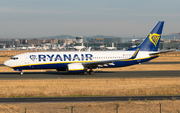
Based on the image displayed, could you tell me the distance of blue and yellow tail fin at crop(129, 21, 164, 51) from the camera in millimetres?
57094

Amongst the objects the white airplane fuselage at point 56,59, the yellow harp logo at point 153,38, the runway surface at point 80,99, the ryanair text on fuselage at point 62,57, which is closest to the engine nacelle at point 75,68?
the white airplane fuselage at point 56,59

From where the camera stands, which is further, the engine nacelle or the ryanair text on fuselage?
the ryanair text on fuselage

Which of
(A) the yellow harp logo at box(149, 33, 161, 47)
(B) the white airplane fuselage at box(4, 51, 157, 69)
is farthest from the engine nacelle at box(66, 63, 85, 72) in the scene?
(A) the yellow harp logo at box(149, 33, 161, 47)

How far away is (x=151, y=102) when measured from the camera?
2548 centimetres

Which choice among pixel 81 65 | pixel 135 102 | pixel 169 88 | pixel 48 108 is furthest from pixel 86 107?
pixel 81 65

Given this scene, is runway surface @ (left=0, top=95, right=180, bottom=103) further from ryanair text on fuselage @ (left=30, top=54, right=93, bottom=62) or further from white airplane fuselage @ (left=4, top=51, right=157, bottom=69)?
ryanair text on fuselage @ (left=30, top=54, right=93, bottom=62)

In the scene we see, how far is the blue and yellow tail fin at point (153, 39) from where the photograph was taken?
57094 mm

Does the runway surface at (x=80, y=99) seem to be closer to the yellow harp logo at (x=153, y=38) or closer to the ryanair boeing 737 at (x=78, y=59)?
the ryanair boeing 737 at (x=78, y=59)

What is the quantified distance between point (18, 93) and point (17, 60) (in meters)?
20.1

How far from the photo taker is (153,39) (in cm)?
5772

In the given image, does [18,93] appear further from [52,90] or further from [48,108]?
[48,108]

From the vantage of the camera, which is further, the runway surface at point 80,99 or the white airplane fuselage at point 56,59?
the white airplane fuselage at point 56,59

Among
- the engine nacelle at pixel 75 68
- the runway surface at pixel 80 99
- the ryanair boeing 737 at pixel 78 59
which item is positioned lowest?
the runway surface at pixel 80 99

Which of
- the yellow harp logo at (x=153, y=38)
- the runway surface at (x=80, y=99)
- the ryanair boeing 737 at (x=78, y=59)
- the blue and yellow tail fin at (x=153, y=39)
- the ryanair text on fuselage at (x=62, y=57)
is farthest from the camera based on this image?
the yellow harp logo at (x=153, y=38)
